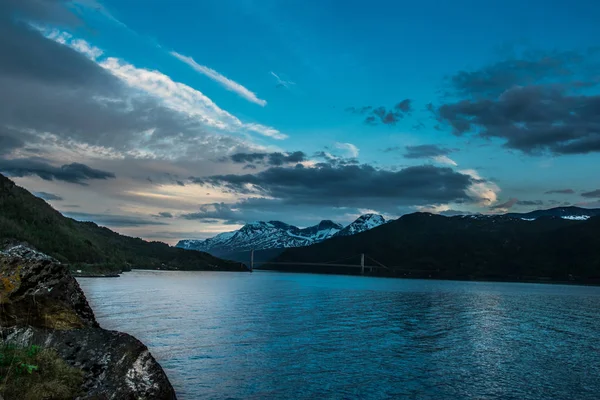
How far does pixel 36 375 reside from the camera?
41.3 ft

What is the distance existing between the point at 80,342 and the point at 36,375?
2.38m

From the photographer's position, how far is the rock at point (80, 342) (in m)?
14.0

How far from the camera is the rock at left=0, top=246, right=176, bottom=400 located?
14008 mm

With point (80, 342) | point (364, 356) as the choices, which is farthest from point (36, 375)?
point (364, 356)

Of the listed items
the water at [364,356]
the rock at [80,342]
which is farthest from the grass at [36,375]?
the water at [364,356]

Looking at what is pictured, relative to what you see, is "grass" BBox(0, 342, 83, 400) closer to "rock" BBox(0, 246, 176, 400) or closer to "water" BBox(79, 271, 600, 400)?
"rock" BBox(0, 246, 176, 400)

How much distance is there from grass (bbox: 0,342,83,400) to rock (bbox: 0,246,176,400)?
0.54 m

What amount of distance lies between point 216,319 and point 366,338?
22.5 meters

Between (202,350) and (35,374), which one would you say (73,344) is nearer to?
(35,374)

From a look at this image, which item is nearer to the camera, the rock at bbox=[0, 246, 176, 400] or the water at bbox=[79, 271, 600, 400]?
the rock at bbox=[0, 246, 176, 400]

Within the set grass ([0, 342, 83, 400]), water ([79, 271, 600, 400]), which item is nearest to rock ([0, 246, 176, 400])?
grass ([0, 342, 83, 400])

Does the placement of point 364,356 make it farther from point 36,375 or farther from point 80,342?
point 36,375

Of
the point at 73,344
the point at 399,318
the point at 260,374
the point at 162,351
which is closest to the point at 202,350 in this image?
the point at 162,351

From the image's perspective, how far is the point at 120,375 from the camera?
14.2m
